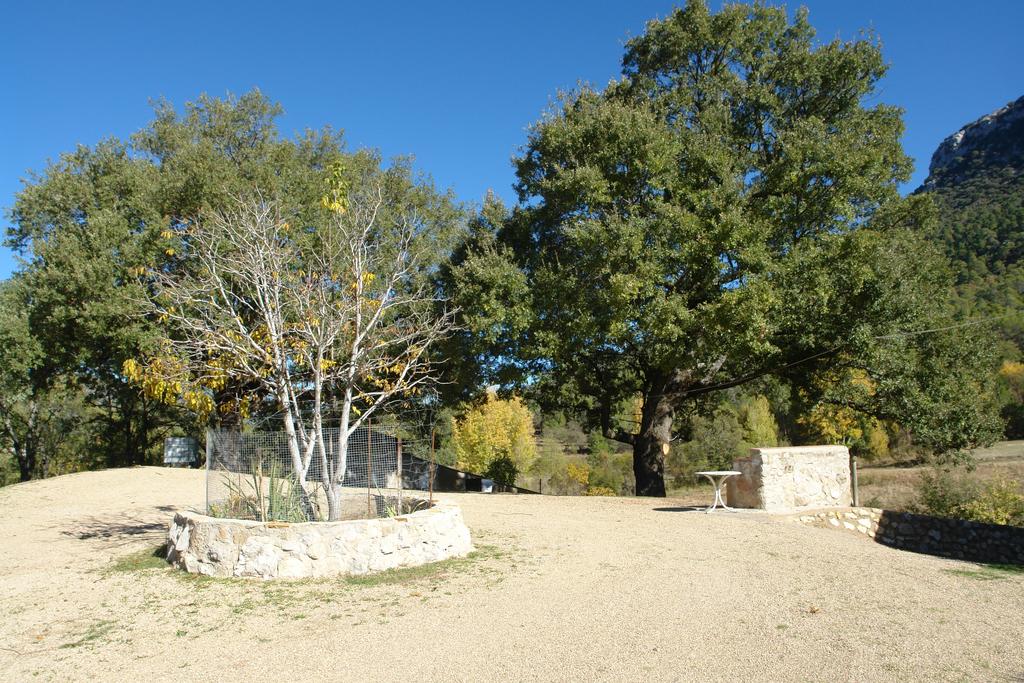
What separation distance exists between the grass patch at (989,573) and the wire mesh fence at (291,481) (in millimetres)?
6974

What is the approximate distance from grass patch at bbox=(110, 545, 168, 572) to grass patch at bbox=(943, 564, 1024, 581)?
32.6ft

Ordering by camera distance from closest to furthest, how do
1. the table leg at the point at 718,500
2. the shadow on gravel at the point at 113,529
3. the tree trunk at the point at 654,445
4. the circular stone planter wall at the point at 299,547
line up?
the circular stone planter wall at the point at 299,547
the shadow on gravel at the point at 113,529
the table leg at the point at 718,500
the tree trunk at the point at 654,445

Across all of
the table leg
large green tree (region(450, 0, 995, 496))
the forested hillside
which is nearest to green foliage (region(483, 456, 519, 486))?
large green tree (region(450, 0, 995, 496))

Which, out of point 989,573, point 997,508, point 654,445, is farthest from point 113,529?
point 997,508

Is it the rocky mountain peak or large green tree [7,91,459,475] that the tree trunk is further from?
the rocky mountain peak

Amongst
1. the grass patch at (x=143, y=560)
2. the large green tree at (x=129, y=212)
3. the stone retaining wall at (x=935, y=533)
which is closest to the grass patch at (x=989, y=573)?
the stone retaining wall at (x=935, y=533)

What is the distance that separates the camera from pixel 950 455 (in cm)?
1528

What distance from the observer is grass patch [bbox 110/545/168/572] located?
345 inches

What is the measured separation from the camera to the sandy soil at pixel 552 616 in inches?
201

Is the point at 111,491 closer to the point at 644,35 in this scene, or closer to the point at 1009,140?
the point at 644,35

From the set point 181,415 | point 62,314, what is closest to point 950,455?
point 62,314

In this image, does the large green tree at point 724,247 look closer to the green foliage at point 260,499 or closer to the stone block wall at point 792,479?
the stone block wall at point 792,479

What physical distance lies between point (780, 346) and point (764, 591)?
9.86 m

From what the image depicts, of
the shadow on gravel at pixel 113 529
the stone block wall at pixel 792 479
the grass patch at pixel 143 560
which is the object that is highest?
the stone block wall at pixel 792 479
